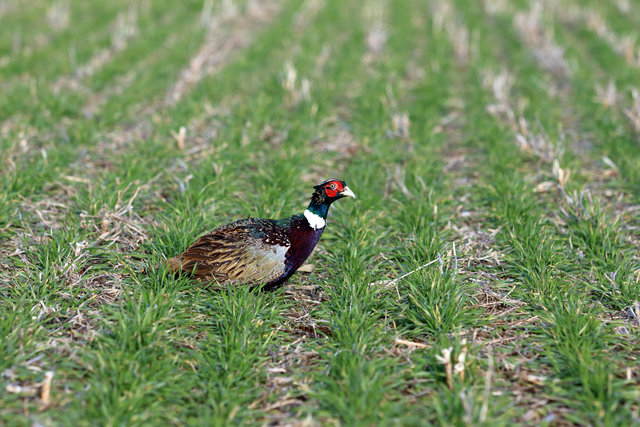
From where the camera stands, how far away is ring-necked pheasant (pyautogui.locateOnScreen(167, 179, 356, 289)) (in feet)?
12.0

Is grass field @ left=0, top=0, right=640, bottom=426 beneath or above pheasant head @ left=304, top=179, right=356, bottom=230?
beneath

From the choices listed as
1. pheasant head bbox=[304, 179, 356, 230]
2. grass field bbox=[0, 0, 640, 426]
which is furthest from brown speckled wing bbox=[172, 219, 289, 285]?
pheasant head bbox=[304, 179, 356, 230]

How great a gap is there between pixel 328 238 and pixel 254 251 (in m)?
1.22

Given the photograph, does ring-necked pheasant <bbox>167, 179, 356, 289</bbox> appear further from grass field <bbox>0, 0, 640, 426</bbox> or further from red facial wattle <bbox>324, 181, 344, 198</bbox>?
grass field <bbox>0, 0, 640, 426</bbox>

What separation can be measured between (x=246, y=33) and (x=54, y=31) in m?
4.42

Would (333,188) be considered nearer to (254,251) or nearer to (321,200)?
(321,200)

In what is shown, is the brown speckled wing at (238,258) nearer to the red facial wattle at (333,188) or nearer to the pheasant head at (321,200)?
the pheasant head at (321,200)

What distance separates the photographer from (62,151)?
19.5 ft

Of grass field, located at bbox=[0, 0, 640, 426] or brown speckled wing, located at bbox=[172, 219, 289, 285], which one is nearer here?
grass field, located at bbox=[0, 0, 640, 426]

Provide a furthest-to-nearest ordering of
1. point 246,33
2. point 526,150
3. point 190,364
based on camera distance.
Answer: point 246,33 → point 526,150 → point 190,364

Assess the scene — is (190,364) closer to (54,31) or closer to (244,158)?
(244,158)

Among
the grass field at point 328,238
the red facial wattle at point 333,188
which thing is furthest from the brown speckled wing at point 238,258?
the red facial wattle at point 333,188

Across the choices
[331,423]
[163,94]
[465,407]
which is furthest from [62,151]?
[465,407]

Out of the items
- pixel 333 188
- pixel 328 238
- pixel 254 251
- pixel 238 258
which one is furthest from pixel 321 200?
pixel 328 238
